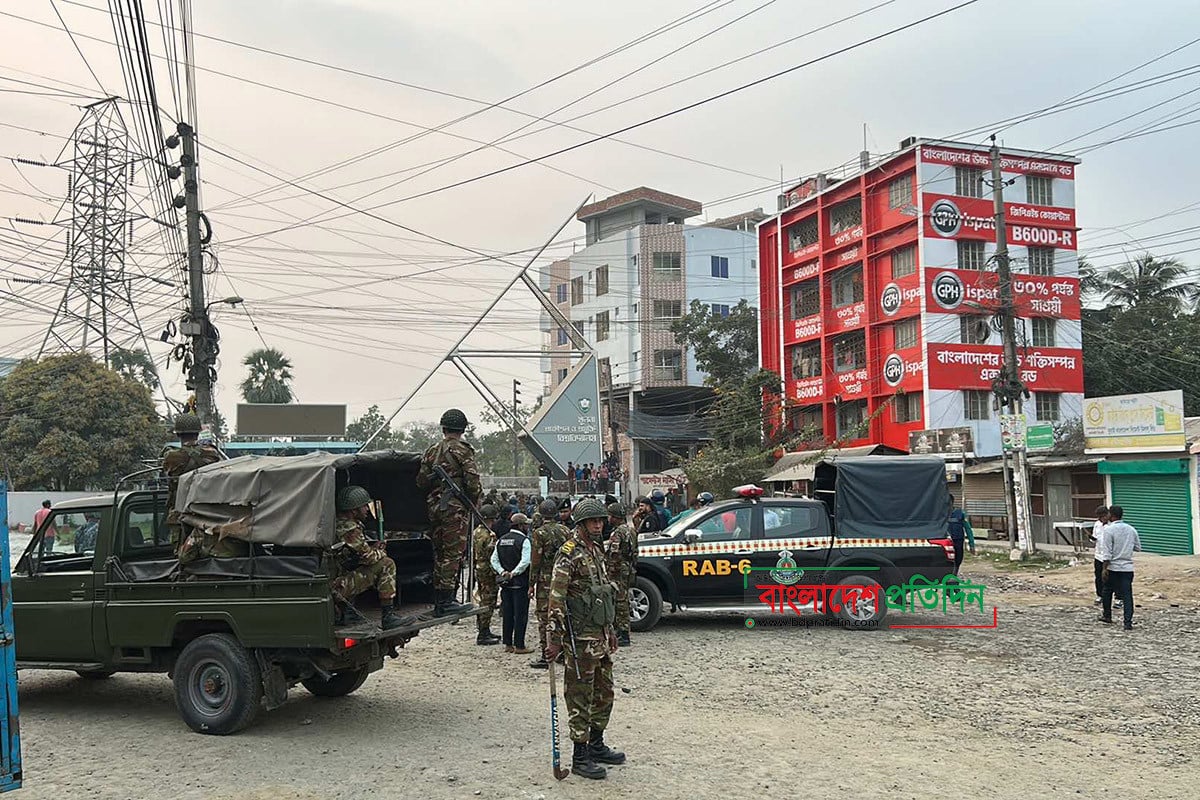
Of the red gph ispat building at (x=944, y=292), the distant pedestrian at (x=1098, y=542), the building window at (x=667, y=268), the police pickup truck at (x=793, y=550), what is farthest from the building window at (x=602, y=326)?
the distant pedestrian at (x=1098, y=542)

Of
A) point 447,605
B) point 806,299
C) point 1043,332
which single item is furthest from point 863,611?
point 806,299

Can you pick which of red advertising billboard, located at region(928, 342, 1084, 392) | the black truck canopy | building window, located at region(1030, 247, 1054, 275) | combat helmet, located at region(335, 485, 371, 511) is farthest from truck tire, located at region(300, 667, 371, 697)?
building window, located at region(1030, 247, 1054, 275)

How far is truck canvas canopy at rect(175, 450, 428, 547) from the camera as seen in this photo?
23.0ft

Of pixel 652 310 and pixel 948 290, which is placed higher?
pixel 652 310

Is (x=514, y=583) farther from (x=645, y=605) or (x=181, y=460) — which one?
(x=181, y=460)

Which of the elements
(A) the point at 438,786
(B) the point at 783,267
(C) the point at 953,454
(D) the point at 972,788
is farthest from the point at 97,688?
(B) the point at 783,267

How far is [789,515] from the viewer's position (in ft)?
41.0

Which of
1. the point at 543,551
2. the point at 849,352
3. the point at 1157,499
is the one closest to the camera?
the point at 543,551

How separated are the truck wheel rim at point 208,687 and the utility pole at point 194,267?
10866 millimetres

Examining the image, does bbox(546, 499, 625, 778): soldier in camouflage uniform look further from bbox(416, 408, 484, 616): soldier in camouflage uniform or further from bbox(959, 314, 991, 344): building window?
bbox(959, 314, 991, 344): building window

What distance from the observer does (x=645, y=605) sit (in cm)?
1223

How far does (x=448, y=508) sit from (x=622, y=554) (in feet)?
9.80

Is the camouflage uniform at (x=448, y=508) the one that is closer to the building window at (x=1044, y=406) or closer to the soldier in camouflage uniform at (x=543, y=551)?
the soldier in camouflage uniform at (x=543, y=551)

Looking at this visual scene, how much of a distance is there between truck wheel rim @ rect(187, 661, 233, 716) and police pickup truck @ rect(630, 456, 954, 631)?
19.8 ft
